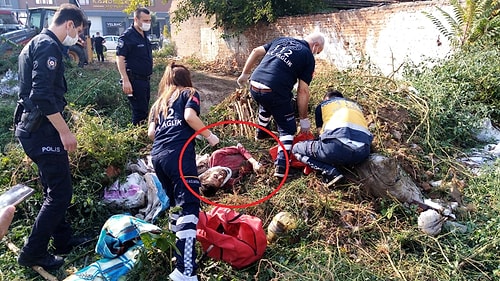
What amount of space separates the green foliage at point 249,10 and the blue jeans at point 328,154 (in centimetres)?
808

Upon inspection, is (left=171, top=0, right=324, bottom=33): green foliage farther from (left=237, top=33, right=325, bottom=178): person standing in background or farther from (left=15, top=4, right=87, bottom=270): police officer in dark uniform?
Answer: (left=15, top=4, right=87, bottom=270): police officer in dark uniform

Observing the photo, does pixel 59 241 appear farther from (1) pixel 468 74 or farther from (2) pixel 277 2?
(2) pixel 277 2

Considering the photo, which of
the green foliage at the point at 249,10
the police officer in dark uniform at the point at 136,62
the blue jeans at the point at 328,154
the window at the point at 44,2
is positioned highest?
the window at the point at 44,2

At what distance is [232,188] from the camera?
12.9 ft

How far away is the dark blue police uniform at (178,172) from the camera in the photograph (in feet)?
8.98

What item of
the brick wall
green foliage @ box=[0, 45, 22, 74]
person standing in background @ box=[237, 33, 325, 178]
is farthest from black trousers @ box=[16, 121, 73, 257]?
green foliage @ box=[0, 45, 22, 74]

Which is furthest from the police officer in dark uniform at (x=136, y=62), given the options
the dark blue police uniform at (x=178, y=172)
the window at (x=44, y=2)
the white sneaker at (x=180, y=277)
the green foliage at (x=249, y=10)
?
the window at (x=44, y=2)

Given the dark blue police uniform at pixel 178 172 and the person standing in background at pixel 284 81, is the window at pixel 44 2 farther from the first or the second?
the dark blue police uniform at pixel 178 172

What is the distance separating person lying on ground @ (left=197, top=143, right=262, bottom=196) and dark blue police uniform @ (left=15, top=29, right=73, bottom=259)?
1.34 metres

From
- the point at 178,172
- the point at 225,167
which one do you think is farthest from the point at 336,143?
the point at 178,172

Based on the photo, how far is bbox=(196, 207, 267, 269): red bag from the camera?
288 cm

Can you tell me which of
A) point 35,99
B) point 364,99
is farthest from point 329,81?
point 35,99

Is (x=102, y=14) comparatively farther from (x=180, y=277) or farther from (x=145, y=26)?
(x=180, y=277)

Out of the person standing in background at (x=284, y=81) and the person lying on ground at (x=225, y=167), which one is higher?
the person standing in background at (x=284, y=81)
